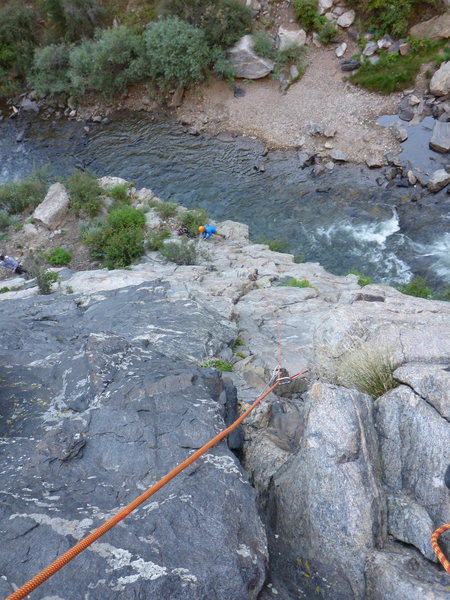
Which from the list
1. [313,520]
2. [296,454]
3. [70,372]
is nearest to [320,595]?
[313,520]

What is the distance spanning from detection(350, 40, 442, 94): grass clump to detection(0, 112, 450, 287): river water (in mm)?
5301

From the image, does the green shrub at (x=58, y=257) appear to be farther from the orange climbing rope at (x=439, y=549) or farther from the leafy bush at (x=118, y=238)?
the orange climbing rope at (x=439, y=549)

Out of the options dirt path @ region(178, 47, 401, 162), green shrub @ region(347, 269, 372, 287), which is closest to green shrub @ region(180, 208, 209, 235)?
green shrub @ region(347, 269, 372, 287)

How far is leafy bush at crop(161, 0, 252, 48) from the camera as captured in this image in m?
23.1

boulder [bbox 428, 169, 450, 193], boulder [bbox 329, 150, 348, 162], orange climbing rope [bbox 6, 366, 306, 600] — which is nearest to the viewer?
orange climbing rope [bbox 6, 366, 306, 600]

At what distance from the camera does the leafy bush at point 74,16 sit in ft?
87.7

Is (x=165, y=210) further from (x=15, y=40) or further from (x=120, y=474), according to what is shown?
(x=15, y=40)

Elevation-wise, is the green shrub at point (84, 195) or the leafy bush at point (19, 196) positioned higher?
the green shrub at point (84, 195)

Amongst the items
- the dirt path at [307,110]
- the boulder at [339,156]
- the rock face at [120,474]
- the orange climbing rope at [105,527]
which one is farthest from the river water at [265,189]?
the orange climbing rope at [105,527]

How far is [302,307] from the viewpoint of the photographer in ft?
34.6

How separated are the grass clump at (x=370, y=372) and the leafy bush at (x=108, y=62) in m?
24.1

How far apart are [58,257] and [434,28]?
2076 centimetres

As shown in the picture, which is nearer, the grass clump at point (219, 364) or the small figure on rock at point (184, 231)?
the grass clump at point (219, 364)

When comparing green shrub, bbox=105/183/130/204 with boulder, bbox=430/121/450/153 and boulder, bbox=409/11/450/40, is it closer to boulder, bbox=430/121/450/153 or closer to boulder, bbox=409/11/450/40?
boulder, bbox=430/121/450/153
